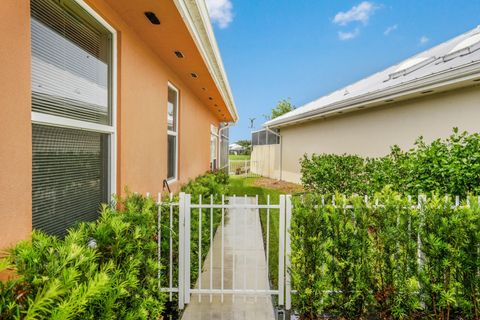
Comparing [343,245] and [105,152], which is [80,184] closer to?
[105,152]

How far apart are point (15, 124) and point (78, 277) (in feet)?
3.50

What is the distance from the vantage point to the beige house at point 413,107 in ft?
18.4

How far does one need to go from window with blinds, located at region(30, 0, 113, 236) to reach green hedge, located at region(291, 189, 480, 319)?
6.94 ft

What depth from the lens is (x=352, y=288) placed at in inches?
123

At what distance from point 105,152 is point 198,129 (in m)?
6.27

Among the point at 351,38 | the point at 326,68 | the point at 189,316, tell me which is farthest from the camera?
the point at 326,68

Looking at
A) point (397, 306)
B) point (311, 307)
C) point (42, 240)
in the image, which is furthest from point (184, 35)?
point (397, 306)

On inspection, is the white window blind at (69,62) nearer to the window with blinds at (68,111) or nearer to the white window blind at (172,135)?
the window with blinds at (68,111)

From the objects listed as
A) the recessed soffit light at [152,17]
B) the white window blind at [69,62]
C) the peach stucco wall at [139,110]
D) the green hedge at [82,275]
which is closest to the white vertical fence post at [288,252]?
the green hedge at [82,275]

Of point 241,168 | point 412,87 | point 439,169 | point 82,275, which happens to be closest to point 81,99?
point 82,275

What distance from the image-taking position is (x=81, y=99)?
8.90 feet

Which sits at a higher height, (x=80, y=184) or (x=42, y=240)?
(x=80, y=184)

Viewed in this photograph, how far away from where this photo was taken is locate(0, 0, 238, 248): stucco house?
1.91m

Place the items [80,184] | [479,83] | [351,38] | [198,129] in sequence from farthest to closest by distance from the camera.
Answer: [351,38] < [198,129] < [479,83] < [80,184]
